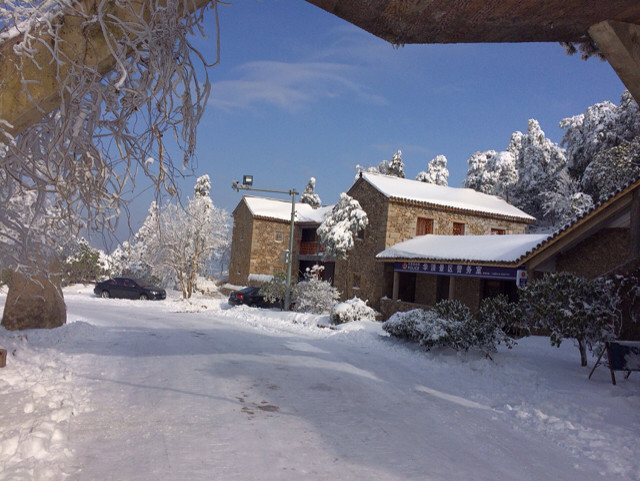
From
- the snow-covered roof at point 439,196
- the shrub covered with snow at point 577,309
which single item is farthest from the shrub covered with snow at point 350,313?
the shrub covered with snow at point 577,309

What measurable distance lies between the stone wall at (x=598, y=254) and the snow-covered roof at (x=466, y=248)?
113 cm

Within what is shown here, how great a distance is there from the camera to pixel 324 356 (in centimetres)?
Result: 1106

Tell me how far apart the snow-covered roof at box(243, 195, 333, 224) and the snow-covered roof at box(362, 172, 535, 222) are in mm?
8399

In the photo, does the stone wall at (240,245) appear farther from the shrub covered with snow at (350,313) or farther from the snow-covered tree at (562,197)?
the snow-covered tree at (562,197)

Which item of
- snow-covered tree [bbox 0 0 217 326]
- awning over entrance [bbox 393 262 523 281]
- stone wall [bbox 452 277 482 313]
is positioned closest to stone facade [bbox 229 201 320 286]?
awning over entrance [bbox 393 262 523 281]

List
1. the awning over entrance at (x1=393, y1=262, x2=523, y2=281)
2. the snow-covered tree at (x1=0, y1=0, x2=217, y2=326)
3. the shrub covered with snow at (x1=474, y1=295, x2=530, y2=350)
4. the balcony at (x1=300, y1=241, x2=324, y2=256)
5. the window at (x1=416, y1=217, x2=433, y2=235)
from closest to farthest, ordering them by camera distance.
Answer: the snow-covered tree at (x1=0, y1=0, x2=217, y2=326), the shrub covered with snow at (x1=474, y1=295, x2=530, y2=350), the awning over entrance at (x1=393, y1=262, x2=523, y2=281), the window at (x1=416, y1=217, x2=433, y2=235), the balcony at (x1=300, y1=241, x2=324, y2=256)

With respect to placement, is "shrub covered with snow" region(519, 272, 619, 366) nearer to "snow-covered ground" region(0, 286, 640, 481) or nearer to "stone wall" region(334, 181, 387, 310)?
"snow-covered ground" region(0, 286, 640, 481)

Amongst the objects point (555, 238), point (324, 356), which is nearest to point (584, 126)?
point (555, 238)

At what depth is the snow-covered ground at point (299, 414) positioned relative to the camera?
449cm

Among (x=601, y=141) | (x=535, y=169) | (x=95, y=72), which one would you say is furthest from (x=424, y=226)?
(x=95, y=72)

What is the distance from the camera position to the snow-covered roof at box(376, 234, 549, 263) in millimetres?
18145

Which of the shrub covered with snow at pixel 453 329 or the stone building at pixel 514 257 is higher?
the stone building at pixel 514 257

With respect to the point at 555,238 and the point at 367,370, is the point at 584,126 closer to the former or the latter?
the point at 555,238

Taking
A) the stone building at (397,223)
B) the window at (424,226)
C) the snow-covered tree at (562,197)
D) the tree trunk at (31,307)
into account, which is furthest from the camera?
the snow-covered tree at (562,197)
